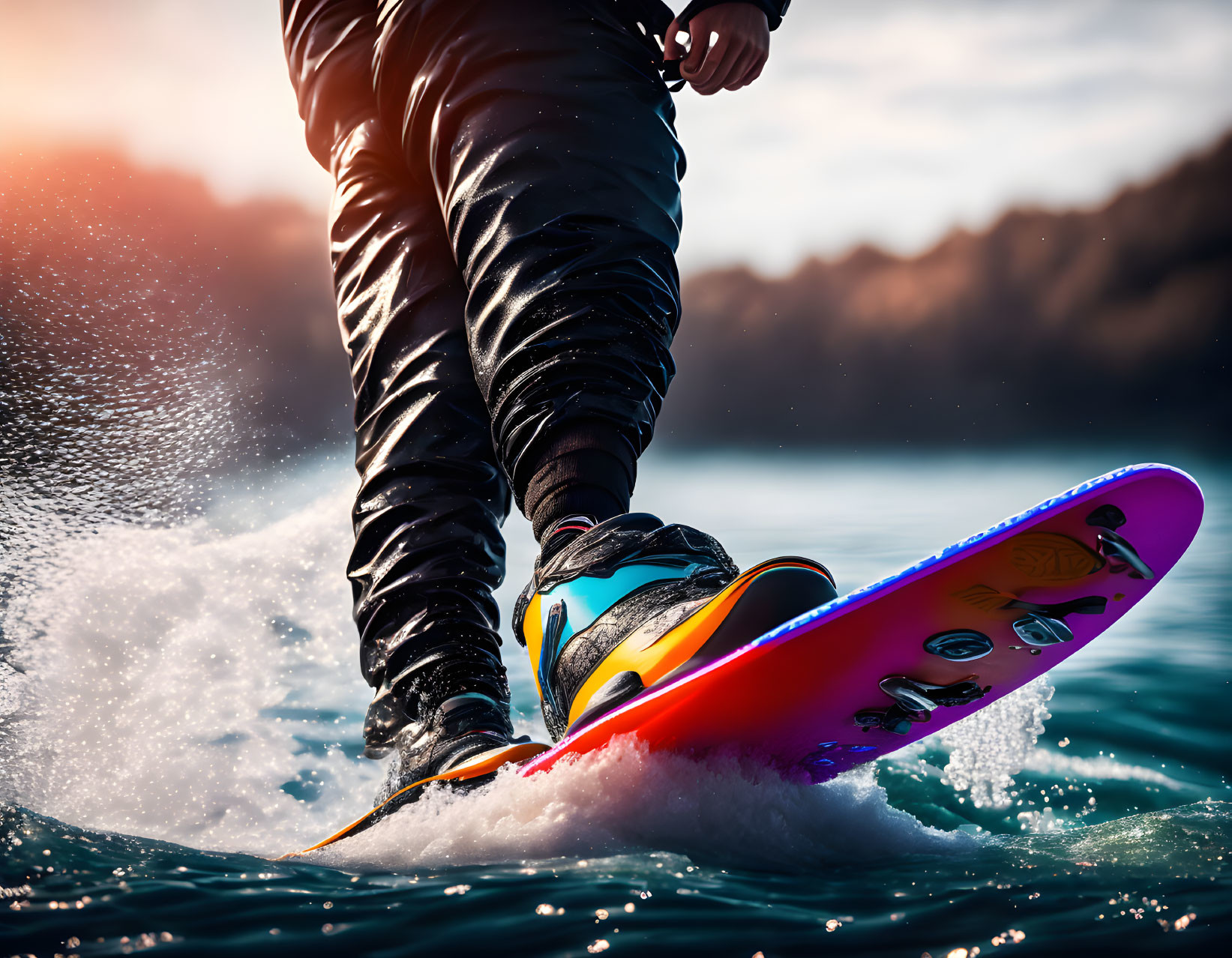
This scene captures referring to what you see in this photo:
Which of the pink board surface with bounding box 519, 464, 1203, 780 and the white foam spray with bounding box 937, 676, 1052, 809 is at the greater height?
the pink board surface with bounding box 519, 464, 1203, 780

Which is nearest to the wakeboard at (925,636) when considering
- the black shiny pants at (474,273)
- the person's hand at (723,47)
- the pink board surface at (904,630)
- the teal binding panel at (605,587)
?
the pink board surface at (904,630)

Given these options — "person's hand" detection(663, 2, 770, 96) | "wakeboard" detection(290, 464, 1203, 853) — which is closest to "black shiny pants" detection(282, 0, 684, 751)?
"person's hand" detection(663, 2, 770, 96)

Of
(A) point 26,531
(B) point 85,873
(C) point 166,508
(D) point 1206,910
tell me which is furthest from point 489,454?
(C) point 166,508

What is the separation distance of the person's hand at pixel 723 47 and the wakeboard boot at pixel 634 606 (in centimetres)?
44

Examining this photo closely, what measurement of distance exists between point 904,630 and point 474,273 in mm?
466

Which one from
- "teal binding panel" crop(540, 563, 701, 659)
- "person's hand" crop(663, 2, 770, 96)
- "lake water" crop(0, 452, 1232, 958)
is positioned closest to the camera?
"lake water" crop(0, 452, 1232, 958)

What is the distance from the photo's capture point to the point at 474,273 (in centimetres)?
75

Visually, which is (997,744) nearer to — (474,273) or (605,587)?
(605,587)

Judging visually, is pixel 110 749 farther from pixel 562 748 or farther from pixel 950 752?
pixel 950 752

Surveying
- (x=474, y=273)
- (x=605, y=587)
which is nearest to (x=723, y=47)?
(x=474, y=273)

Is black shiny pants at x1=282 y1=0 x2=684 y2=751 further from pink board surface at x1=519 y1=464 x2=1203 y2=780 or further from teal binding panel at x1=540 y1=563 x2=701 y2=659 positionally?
pink board surface at x1=519 y1=464 x2=1203 y2=780

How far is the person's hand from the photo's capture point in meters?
0.79

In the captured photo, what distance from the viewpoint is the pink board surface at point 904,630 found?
0.48 metres

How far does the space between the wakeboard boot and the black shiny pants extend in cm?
9
